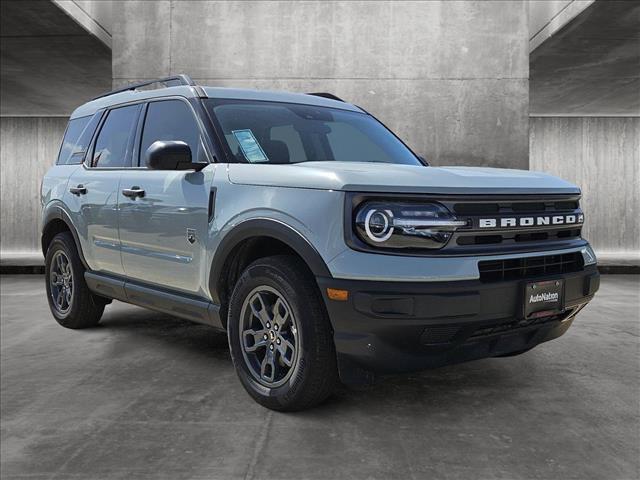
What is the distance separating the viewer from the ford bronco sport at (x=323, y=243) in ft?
9.48

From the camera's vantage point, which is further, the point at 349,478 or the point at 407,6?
the point at 407,6

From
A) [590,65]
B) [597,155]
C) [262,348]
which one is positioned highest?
[590,65]

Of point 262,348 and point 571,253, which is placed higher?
point 571,253

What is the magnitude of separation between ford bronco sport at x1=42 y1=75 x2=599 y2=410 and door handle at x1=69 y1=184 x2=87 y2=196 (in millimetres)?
459

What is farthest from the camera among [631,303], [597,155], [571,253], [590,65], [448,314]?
[597,155]

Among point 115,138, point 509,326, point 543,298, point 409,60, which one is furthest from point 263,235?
point 409,60

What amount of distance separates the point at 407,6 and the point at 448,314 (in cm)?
738

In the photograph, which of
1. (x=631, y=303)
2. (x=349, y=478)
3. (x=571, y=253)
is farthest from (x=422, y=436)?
(x=631, y=303)

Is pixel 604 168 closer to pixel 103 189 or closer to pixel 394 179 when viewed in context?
pixel 103 189

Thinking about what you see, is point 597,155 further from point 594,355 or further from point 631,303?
point 594,355

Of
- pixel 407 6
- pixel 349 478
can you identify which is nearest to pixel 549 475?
pixel 349 478

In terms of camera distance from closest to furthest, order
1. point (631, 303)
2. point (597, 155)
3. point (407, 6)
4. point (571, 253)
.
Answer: point (571, 253) → point (631, 303) → point (407, 6) → point (597, 155)

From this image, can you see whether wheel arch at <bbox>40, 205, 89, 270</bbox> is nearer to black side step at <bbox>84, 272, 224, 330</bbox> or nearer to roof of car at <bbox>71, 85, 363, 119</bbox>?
black side step at <bbox>84, 272, 224, 330</bbox>

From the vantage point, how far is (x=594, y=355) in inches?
185
